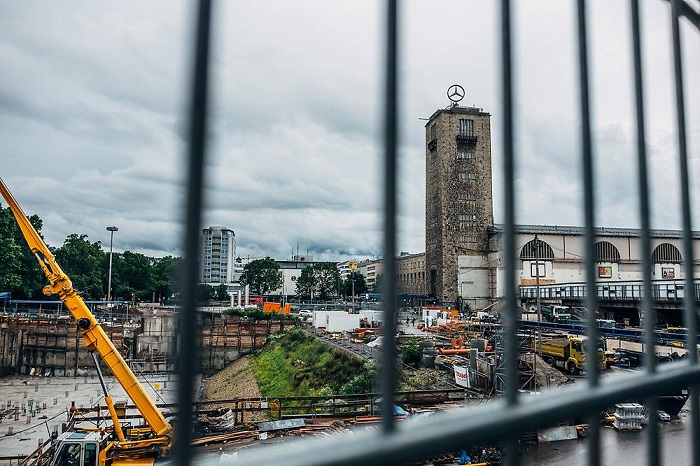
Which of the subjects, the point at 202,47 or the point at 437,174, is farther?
the point at 437,174

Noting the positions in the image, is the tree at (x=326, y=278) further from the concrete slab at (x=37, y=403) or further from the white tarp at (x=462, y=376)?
the white tarp at (x=462, y=376)

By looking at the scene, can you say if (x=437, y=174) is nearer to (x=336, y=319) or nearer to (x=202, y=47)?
(x=336, y=319)

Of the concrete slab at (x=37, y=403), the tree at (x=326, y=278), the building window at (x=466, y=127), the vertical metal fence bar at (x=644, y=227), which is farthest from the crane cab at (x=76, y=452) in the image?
the tree at (x=326, y=278)

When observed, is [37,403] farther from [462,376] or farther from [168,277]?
[168,277]

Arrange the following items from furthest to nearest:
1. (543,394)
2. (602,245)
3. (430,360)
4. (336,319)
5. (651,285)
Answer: (336,319), (430,360), (651,285), (602,245), (543,394)

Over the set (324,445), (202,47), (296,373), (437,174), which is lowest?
(296,373)

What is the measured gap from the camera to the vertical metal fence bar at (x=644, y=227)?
1.14 metres

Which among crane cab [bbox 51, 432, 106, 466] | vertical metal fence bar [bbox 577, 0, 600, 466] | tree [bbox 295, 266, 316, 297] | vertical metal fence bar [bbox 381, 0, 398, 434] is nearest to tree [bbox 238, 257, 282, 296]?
tree [bbox 295, 266, 316, 297]

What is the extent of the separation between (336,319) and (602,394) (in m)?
28.1

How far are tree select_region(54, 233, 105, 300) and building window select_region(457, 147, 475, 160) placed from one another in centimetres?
2419

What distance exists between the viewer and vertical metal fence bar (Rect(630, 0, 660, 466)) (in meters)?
1.14

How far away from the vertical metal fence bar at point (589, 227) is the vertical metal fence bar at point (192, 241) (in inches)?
29.7

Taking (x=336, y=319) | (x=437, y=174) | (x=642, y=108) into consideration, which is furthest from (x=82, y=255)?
(x=642, y=108)

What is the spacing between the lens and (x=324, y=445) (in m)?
0.58
